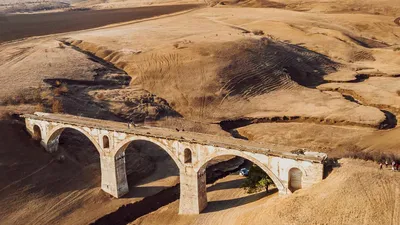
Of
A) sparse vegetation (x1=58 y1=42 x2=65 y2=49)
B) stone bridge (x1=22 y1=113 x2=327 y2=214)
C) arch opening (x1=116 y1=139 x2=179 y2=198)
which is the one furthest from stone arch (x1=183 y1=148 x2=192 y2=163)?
sparse vegetation (x1=58 y1=42 x2=65 y2=49)

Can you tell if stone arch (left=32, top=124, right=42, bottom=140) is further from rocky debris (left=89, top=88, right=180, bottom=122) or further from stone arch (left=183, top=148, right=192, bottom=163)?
stone arch (left=183, top=148, right=192, bottom=163)

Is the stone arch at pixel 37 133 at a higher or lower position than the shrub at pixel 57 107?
lower

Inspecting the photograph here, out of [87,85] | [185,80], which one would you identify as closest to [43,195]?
[87,85]

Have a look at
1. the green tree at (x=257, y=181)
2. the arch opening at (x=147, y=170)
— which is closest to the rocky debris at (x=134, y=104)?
the arch opening at (x=147, y=170)

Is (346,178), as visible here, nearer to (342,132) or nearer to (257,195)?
(257,195)

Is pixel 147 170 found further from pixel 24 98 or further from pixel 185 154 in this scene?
pixel 24 98

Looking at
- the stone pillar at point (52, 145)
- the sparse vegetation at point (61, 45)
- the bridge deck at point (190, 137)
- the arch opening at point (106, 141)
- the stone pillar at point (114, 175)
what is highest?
the sparse vegetation at point (61, 45)

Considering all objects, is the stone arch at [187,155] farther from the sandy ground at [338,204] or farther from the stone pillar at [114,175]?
the stone pillar at [114,175]

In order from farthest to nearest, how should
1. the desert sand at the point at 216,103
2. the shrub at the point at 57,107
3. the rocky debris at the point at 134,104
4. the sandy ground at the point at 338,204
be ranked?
the rocky debris at the point at 134,104 < the shrub at the point at 57,107 < the desert sand at the point at 216,103 < the sandy ground at the point at 338,204
